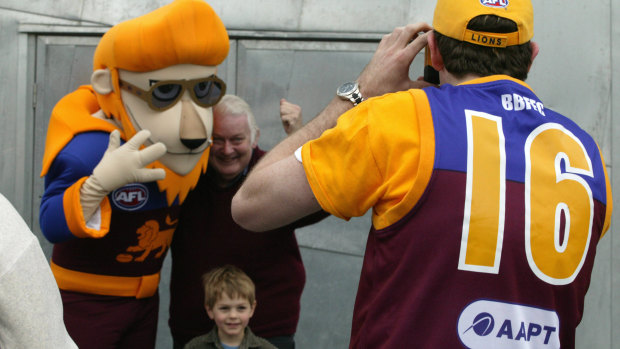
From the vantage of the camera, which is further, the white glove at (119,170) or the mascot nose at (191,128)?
the mascot nose at (191,128)

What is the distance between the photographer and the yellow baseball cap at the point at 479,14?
75.7 inches

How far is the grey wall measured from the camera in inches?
144

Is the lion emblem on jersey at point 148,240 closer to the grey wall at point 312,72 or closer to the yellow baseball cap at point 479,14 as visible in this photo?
the grey wall at point 312,72

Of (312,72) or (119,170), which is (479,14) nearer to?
(119,170)

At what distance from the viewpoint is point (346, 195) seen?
5.98ft

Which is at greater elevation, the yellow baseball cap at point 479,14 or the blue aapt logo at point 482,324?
the yellow baseball cap at point 479,14

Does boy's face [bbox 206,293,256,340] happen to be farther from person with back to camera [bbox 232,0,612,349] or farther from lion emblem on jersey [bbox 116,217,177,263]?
person with back to camera [bbox 232,0,612,349]

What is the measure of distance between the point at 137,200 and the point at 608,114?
209 centimetres

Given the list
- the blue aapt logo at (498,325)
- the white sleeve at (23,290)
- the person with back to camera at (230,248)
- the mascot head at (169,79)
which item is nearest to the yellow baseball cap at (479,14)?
the blue aapt logo at (498,325)

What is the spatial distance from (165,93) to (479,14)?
1601 mm

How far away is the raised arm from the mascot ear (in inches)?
54.7

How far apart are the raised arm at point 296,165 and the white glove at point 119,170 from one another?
110 cm

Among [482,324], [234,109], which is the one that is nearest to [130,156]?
[234,109]

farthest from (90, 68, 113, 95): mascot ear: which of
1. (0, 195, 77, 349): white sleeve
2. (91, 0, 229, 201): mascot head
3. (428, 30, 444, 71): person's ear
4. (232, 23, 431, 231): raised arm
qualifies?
(0, 195, 77, 349): white sleeve
